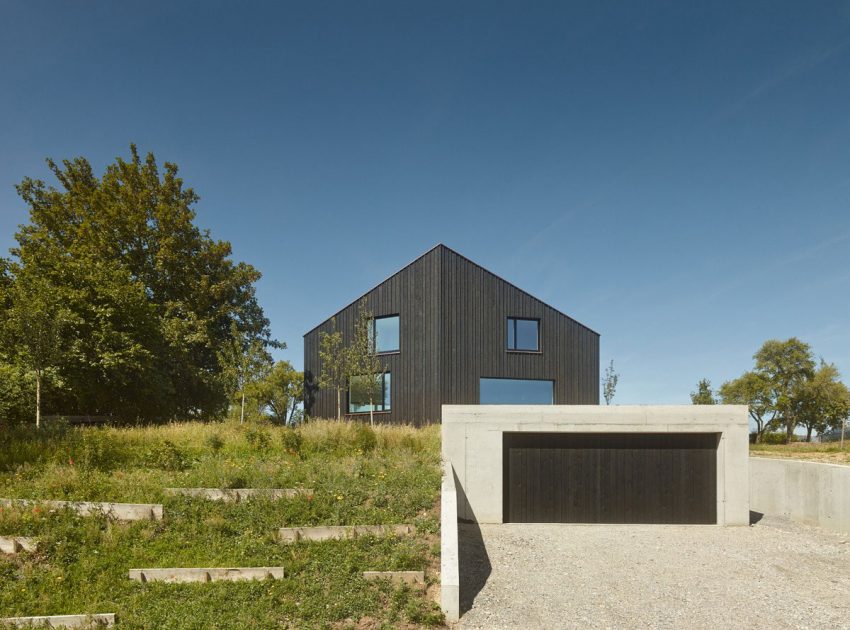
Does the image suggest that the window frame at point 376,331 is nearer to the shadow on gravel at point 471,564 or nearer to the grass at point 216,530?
the grass at point 216,530

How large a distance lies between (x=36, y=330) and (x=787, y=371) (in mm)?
55260

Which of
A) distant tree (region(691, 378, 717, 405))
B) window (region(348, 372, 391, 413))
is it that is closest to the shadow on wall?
window (region(348, 372, 391, 413))

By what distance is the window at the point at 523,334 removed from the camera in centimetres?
2377

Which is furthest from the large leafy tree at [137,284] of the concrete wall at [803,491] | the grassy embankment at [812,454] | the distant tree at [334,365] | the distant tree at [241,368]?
the grassy embankment at [812,454]

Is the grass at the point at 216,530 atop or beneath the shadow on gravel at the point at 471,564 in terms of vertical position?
atop

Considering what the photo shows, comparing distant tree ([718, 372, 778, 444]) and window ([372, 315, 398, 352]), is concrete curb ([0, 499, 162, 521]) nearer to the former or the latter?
window ([372, 315, 398, 352])

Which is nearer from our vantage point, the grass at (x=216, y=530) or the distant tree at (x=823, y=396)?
the grass at (x=216, y=530)

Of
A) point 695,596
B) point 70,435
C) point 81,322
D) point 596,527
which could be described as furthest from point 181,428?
point 695,596

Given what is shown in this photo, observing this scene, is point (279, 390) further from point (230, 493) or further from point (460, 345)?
point (230, 493)

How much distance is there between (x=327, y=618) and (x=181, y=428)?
10660 mm

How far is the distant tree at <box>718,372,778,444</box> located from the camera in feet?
155

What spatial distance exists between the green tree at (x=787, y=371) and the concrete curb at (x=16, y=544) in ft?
175

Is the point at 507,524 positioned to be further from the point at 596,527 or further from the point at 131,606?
the point at 131,606

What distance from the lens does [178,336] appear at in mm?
25156
